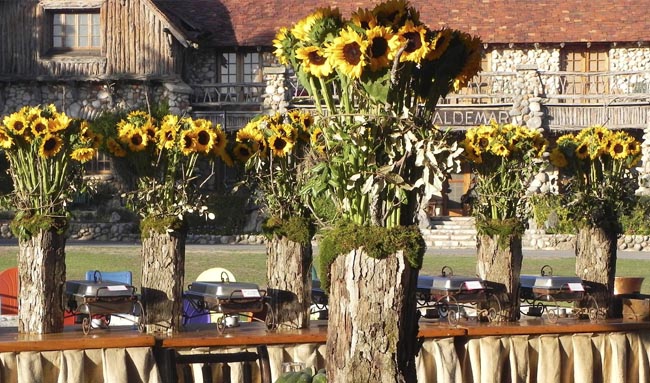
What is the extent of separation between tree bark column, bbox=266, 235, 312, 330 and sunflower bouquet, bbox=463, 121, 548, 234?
1.98 metres

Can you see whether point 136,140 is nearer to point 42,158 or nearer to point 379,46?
point 42,158

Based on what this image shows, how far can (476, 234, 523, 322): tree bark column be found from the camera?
12906mm

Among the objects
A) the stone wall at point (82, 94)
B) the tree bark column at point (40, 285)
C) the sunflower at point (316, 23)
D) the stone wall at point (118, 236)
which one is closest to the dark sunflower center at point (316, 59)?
the sunflower at point (316, 23)

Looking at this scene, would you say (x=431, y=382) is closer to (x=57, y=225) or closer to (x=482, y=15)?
(x=57, y=225)

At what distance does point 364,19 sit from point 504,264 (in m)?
5.14

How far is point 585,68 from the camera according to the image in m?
34.9

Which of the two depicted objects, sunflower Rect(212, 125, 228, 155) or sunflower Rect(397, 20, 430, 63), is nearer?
sunflower Rect(397, 20, 430, 63)

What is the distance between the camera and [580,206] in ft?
44.5

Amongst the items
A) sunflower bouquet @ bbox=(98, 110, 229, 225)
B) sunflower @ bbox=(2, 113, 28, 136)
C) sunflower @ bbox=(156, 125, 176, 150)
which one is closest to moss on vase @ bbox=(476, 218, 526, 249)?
sunflower bouquet @ bbox=(98, 110, 229, 225)

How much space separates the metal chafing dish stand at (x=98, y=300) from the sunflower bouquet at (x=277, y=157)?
1.53 metres

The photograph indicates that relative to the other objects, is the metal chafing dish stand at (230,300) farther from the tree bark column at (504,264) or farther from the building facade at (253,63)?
the building facade at (253,63)

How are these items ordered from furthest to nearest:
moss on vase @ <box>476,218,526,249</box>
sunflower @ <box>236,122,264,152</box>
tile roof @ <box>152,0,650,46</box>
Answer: tile roof @ <box>152,0,650,46</box>, moss on vase @ <box>476,218,526,249</box>, sunflower @ <box>236,122,264,152</box>

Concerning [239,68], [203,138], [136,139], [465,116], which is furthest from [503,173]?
[239,68]

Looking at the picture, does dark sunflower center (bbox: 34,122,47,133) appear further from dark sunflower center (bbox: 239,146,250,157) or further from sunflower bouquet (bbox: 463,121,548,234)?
sunflower bouquet (bbox: 463,121,548,234)
